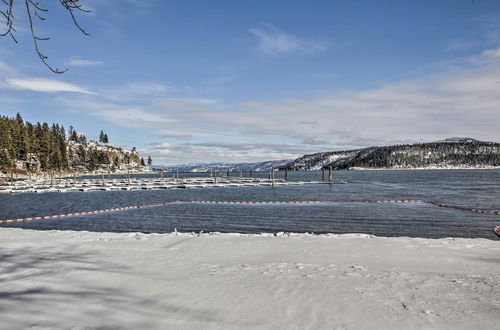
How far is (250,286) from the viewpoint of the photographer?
6242 millimetres

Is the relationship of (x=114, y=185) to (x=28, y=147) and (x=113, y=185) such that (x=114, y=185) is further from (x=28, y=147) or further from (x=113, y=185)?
(x=28, y=147)

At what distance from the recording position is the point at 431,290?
5859 millimetres

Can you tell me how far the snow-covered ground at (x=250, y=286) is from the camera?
15.5 feet

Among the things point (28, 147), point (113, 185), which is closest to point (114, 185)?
point (113, 185)

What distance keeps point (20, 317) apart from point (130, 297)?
156 cm

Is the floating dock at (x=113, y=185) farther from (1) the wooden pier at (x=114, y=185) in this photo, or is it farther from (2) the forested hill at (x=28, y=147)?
(2) the forested hill at (x=28, y=147)

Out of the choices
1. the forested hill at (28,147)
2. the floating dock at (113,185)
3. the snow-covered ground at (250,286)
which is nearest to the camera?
the snow-covered ground at (250,286)

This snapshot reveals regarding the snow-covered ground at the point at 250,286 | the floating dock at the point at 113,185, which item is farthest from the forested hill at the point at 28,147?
the snow-covered ground at the point at 250,286

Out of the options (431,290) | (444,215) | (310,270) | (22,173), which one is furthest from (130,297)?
(22,173)

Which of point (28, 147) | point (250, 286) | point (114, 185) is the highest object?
point (28, 147)

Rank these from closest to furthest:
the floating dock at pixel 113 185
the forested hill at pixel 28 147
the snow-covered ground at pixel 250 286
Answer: the snow-covered ground at pixel 250 286 < the floating dock at pixel 113 185 < the forested hill at pixel 28 147

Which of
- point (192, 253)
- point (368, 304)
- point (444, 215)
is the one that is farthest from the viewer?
point (444, 215)

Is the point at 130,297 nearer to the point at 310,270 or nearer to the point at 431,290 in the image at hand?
the point at 310,270

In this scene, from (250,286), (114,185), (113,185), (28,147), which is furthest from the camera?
(28,147)
